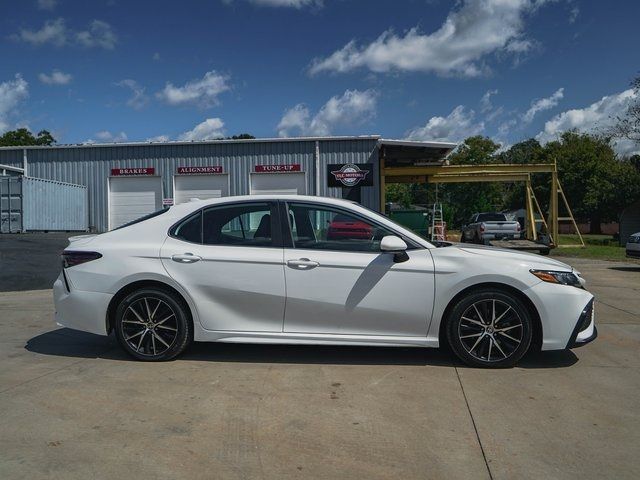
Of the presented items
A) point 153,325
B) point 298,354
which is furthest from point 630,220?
point 153,325

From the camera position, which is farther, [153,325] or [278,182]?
[278,182]

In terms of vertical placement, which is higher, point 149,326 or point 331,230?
point 331,230

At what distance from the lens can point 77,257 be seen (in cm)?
548

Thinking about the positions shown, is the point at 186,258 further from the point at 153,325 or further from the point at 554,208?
the point at 554,208

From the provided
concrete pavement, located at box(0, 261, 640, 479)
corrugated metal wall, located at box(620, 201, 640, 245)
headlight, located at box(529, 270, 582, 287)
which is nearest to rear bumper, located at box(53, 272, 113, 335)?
concrete pavement, located at box(0, 261, 640, 479)

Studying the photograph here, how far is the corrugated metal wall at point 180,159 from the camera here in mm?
20281

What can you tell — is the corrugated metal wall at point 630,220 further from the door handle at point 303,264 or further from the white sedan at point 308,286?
the door handle at point 303,264

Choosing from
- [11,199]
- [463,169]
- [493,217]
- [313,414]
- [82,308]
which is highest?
[463,169]

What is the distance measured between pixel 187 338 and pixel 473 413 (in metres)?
2.71

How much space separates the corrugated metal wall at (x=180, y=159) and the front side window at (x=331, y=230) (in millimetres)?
14873

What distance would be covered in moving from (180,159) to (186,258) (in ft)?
53.7

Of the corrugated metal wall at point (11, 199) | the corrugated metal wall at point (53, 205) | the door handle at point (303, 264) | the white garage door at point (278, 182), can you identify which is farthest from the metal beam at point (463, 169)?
the door handle at point (303, 264)

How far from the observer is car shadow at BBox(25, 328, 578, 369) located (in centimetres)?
541

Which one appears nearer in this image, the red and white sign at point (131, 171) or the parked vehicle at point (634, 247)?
the parked vehicle at point (634, 247)
